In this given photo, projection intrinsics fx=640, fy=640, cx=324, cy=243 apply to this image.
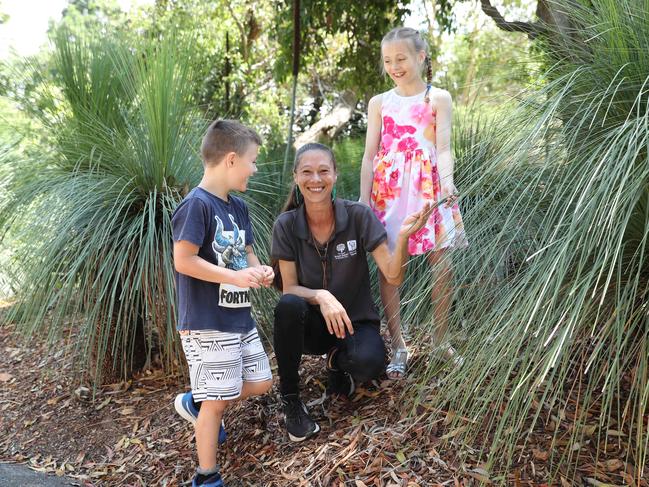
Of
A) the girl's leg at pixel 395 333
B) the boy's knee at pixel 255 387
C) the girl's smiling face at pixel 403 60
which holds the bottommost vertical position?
the boy's knee at pixel 255 387

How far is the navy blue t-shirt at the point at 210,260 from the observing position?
2271 millimetres

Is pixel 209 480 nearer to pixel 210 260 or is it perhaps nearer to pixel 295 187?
pixel 210 260

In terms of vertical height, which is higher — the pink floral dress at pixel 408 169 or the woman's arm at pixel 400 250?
the pink floral dress at pixel 408 169

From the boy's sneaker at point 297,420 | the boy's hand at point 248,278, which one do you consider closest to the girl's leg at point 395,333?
the boy's sneaker at point 297,420

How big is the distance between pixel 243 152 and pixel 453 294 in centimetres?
93

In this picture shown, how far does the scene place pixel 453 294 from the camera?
218 cm

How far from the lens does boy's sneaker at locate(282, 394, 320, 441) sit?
2.51m

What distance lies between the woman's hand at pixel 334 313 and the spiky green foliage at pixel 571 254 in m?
0.29

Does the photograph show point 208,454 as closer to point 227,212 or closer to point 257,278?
point 257,278

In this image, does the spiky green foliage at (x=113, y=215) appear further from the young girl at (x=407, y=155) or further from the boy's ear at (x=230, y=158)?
the young girl at (x=407, y=155)

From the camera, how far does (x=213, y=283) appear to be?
2359 millimetres

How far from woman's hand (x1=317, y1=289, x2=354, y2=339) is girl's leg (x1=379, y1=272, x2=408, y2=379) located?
37 cm

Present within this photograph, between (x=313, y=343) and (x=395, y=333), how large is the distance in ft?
1.21

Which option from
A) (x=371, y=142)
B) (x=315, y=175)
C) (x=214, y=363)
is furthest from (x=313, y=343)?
(x=371, y=142)
